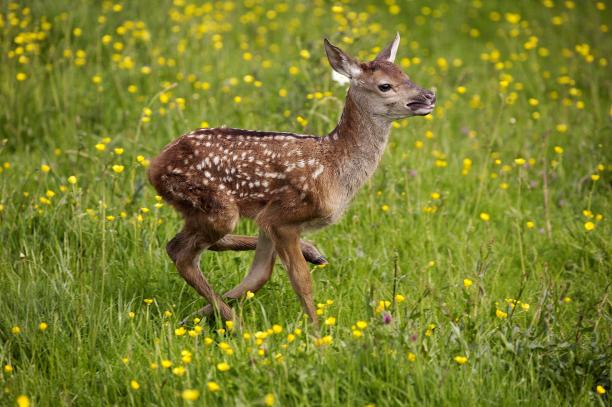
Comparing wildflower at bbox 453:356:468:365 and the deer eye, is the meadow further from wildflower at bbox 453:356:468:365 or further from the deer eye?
the deer eye

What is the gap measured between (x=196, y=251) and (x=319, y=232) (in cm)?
149

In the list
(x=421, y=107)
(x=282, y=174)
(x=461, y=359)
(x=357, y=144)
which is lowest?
(x=461, y=359)

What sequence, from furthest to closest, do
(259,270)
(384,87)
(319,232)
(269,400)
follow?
(319,232), (259,270), (384,87), (269,400)

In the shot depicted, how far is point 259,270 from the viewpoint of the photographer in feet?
19.2

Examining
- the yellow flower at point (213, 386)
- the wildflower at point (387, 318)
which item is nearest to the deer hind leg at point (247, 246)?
the wildflower at point (387, 318)

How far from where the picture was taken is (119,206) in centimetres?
670

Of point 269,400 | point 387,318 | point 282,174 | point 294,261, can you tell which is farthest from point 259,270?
point 269,400

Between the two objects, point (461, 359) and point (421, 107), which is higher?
point (421, 107)

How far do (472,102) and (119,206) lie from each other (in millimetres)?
4255

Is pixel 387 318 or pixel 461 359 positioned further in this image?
pixel 387 318

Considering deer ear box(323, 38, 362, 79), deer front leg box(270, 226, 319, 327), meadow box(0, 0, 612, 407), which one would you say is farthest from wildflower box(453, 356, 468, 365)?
deer ear box(323, 38, 362, 79)

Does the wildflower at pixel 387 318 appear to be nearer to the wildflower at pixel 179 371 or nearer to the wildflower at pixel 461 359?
the wildflower at pixel 461 359

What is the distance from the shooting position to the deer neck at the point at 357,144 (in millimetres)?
5723

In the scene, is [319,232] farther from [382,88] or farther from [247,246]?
[382,88]
